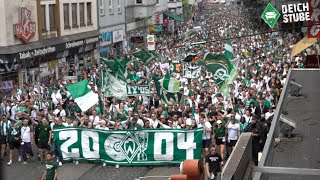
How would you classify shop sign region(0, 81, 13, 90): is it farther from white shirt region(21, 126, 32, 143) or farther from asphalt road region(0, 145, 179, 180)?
asphalt road region(0, 145, 179, 180)

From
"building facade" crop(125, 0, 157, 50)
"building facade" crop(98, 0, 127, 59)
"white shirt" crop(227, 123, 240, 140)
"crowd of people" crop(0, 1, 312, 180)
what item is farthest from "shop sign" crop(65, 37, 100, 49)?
"white shirt" crop(227, 123, 240, 140)

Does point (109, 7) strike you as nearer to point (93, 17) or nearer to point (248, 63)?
point (93, 17)

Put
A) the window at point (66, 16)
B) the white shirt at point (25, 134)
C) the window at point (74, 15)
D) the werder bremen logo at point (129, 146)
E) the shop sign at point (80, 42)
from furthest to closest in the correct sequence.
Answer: the window at point (74, 15)
the window at point (66, 16)
the shop sign at point (80, 42)
the white shirt at point (25, 134)
the werder bremen logo at point (129, 146)

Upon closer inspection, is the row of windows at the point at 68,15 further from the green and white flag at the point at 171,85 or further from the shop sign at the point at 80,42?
the green and white flag at the point at 171,85

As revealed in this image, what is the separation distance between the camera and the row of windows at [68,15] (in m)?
36.4

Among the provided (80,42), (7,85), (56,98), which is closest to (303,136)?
(56,98)

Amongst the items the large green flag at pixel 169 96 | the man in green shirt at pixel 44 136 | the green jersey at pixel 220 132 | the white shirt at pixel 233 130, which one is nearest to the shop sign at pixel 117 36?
the large green flag at pixel 169 96

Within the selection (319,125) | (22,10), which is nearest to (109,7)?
(22,10)

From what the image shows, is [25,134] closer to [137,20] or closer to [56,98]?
[56,98]

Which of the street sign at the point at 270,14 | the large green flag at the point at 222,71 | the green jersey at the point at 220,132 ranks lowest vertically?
the green jersey at the point at 220,132

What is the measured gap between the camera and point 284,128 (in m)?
10.4

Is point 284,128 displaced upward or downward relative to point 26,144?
upward

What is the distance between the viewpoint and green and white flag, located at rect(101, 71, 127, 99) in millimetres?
21547

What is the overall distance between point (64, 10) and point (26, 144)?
75.9ft
